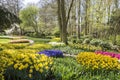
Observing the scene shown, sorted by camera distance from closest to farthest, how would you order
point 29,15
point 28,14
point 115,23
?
point 115,23 → point 28,14 → point 29,15

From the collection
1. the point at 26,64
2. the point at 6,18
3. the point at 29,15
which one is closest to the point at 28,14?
the point at 29,15

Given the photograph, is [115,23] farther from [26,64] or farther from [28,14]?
[26,64]

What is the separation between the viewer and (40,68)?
5.29 metres

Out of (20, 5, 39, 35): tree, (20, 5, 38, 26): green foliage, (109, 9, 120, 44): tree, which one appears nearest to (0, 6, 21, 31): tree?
(109, 9, 120, 44): tree

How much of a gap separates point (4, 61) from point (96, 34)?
1374 inches

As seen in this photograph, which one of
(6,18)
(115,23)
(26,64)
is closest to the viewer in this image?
(26,64)

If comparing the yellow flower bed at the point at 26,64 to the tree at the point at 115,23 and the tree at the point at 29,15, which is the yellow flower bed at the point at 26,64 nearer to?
the tree at the point at 115,23

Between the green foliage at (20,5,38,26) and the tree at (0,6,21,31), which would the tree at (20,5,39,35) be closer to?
the green foliage at (20,5,38,26)

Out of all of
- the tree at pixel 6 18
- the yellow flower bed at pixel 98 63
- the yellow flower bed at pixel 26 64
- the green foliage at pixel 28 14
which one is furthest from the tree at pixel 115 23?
the yellow flower bed at pixel 26 64

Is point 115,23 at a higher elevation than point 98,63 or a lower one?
higher

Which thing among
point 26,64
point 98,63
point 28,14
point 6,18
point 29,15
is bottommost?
point 98,63

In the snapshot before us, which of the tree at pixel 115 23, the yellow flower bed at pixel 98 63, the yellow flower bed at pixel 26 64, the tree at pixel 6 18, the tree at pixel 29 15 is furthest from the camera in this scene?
the tree at pixel 29 15

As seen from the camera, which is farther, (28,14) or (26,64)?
(28,14)

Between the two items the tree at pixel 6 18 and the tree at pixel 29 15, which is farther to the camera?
the tree at pixel 29 15
